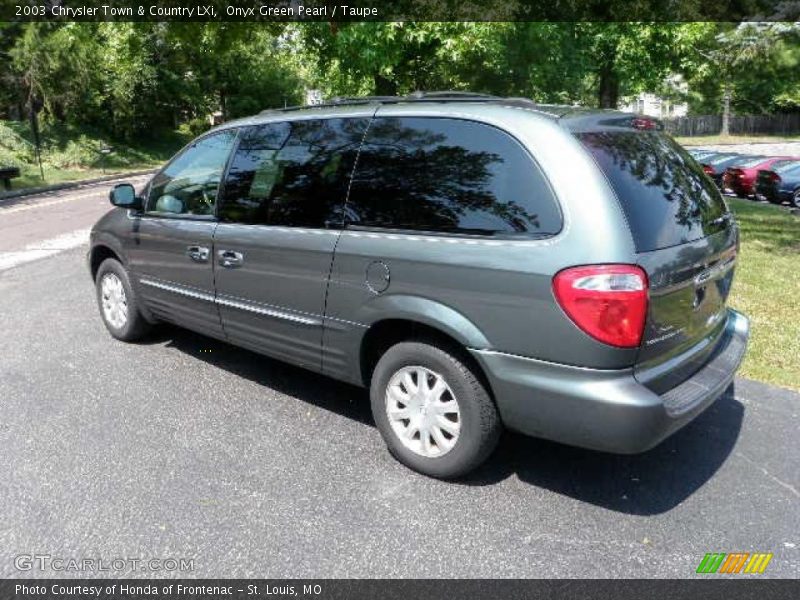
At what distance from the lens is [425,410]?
10.6 feet

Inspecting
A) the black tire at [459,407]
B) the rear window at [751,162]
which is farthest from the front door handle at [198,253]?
the rear window at [751,162]

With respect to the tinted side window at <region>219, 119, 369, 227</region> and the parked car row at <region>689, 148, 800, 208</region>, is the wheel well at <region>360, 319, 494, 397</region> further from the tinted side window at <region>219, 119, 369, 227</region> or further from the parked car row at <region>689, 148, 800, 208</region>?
the parked car row at <region>689, 148, 800, 208</region>

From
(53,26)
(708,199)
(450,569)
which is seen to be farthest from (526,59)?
(53,26)

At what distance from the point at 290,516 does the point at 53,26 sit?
2505cm

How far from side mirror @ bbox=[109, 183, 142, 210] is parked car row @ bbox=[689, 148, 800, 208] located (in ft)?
50.6

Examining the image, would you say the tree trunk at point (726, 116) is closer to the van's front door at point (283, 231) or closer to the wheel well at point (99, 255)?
the wheel well at point (99, 255)

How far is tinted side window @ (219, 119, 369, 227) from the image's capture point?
3.52m

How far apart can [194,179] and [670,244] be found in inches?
123

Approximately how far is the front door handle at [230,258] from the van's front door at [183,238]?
0.12 metres

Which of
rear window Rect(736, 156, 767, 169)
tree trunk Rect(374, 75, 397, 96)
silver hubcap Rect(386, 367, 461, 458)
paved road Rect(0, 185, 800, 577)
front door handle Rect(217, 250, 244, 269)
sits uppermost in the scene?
tree trunk Rect(374, 75, 397, 96)

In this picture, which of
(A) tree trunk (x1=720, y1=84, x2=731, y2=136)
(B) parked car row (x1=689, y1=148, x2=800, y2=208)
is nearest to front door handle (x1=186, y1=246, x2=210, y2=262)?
(B) parked car row (x1=689, y1=148, x2=800, y2=208)

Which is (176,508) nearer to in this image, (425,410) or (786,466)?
(425,410)

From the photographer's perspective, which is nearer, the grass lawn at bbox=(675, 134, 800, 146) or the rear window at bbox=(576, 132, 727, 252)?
the rear window at bbox=(576, 132, 727, 252)

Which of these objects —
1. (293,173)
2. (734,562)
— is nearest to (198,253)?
(293,173)
